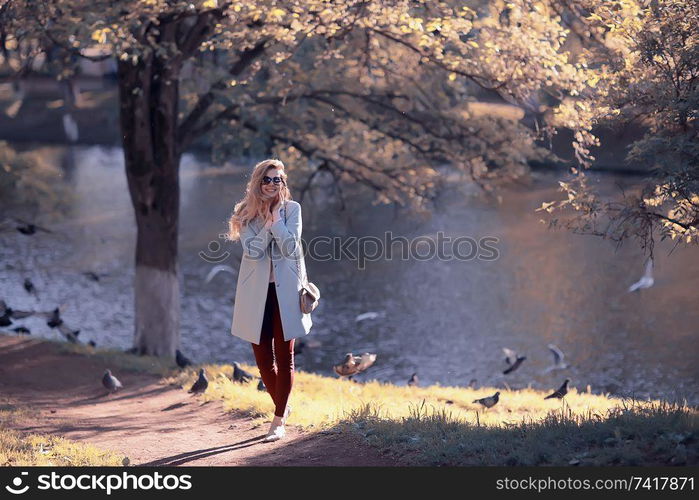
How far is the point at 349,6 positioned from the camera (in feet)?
37.5

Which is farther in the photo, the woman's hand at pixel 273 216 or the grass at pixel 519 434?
the woman's hand at pixel 273 216

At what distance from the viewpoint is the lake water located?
58.8 ft

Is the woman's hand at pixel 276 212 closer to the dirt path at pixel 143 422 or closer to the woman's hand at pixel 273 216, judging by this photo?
the woman's hand at pixel 273 216

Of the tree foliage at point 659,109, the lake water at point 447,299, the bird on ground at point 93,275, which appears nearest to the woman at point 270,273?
the tree foliage at point 659,109

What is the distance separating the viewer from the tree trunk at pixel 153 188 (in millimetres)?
13633

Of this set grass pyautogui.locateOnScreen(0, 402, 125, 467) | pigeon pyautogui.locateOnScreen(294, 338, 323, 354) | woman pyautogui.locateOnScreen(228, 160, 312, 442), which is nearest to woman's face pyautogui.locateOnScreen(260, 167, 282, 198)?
woman pyautogui.locateOnScreen(228, 160, 312, 442)

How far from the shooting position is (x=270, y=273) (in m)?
7.08

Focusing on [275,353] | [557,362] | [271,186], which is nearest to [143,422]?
[275,353]

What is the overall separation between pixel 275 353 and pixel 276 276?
0.71m

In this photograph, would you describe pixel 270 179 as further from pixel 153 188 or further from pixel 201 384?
pixel 153 188

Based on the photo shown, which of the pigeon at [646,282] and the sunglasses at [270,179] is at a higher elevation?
the sunglasses at [270,179]

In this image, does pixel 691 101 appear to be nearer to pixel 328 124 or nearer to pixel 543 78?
pixel 543 78

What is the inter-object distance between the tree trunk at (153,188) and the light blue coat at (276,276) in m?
6.72

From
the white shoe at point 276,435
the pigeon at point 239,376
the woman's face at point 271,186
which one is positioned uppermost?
the woman's face at point 271,186
